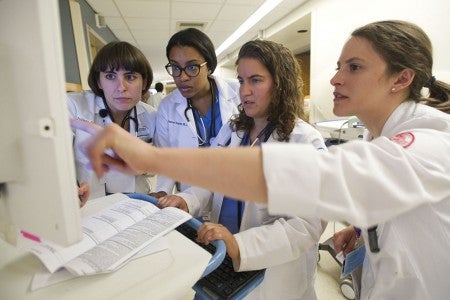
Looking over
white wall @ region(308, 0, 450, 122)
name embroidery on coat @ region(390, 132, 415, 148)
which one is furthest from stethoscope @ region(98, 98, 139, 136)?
white wall @ region(308, 0, 450, 122)

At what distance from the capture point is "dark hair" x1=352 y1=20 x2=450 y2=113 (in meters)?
0.80

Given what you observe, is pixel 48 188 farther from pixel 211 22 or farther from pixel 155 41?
pixel 155 41

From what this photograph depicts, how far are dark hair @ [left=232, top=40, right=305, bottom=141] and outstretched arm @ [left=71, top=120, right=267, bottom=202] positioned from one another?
0.69 meters

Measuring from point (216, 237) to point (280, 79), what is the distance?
0.75 metres

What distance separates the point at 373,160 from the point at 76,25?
3.26 m

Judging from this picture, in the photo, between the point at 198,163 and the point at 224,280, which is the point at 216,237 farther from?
the point at 198,163

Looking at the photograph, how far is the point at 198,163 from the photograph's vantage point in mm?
442

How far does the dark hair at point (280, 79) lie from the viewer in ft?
3.73

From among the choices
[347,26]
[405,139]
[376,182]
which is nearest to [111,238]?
[376,182]

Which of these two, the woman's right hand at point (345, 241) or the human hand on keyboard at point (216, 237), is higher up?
the human hand on keyboard at point (216, 237)

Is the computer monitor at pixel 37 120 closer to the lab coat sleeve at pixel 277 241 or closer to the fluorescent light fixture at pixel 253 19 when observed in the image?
the lab coat sleeve at pixel 277 241

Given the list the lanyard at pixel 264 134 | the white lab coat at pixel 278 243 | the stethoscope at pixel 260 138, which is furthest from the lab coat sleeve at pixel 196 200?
the lanyard at pixel 264 134

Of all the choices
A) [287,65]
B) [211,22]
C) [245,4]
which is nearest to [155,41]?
[211,22]

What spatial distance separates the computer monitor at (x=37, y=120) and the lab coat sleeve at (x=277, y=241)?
563 millimetres
